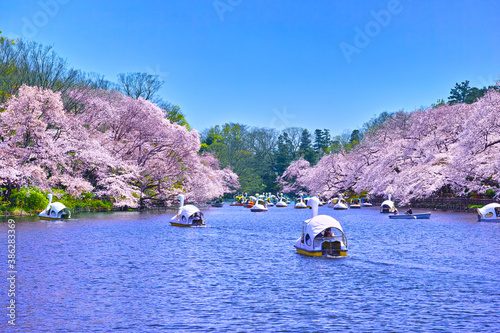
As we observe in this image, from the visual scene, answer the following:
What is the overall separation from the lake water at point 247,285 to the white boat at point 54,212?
15121 mm

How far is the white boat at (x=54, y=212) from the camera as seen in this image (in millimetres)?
60000

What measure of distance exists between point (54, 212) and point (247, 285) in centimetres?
4050

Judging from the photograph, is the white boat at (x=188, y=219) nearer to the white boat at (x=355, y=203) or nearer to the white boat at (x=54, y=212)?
the white boat at (x=54, y=212)

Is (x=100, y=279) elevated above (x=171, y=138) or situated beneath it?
situated beneath

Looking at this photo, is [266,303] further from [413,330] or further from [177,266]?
[177,266]

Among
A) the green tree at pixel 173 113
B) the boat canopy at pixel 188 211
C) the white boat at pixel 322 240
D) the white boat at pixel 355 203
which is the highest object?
the green tree at pixel 173 113

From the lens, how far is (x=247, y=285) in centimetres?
2562

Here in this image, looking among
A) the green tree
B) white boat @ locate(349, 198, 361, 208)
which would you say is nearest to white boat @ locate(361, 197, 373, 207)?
white boat @ locate(349, 198, 361, 208)

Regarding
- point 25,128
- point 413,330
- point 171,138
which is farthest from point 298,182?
point 413,330

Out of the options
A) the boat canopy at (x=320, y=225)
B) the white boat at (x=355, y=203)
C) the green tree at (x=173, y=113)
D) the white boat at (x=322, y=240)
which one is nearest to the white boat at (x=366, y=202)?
the white boat at (x=355, y=203)

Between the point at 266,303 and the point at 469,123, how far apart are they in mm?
53319

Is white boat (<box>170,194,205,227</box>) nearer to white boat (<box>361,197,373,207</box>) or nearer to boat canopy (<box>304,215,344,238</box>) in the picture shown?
boat canopy (<box>304,215,344,238</box>)

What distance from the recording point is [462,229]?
52.5 metres

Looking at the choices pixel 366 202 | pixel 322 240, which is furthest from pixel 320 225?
pixel 366 202
